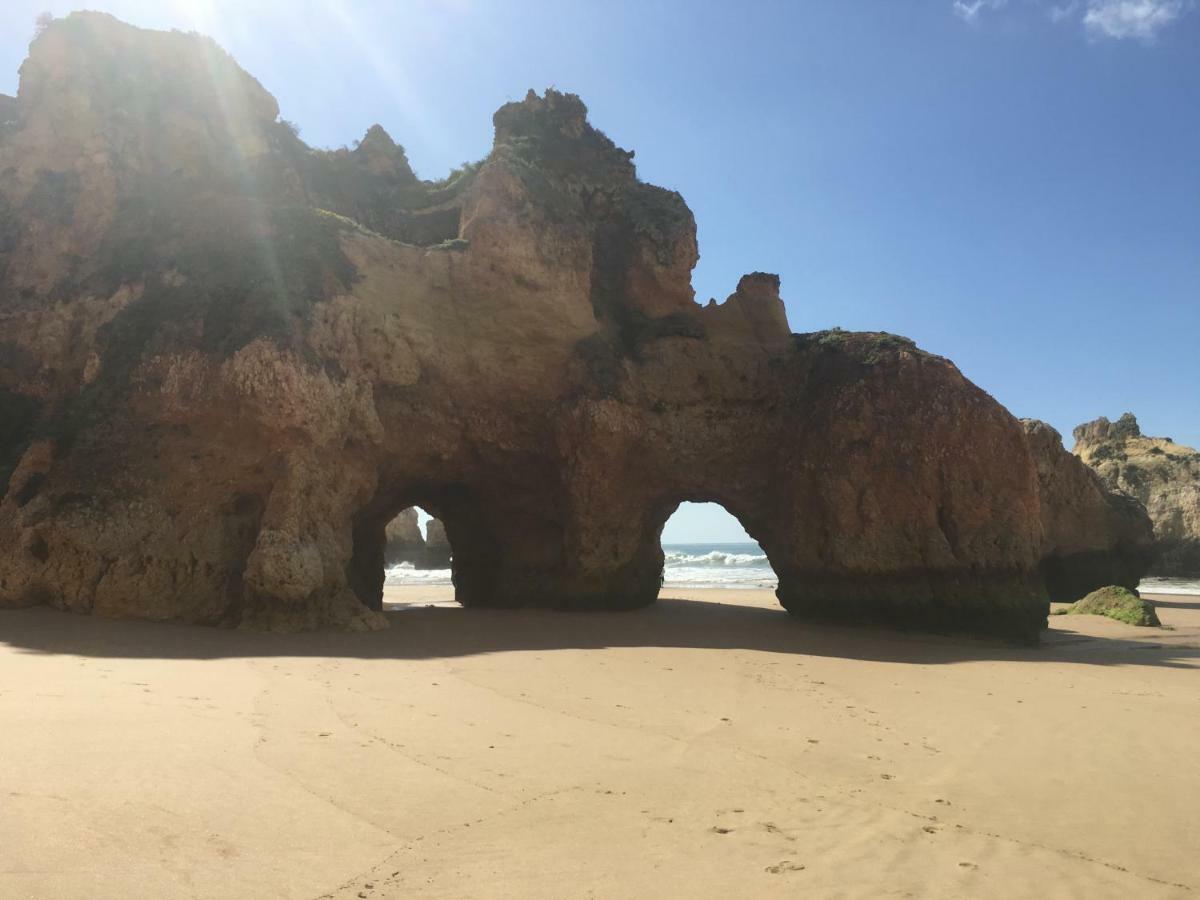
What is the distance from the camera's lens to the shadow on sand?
8.18 meters

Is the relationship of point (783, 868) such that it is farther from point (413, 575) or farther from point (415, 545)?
point (415, 545)

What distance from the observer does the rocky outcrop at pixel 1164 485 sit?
128 ft

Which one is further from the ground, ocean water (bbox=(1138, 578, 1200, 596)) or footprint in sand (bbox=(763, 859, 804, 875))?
footprint in sand (bbox=(763, 859, 804, 875))

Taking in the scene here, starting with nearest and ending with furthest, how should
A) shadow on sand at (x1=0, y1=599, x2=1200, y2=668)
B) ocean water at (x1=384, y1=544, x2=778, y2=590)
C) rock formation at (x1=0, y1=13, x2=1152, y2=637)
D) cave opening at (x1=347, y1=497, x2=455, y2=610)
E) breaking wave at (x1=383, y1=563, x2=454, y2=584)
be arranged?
1. shadow on sand at (x1=0, y1=599, x2=1200, y2=668)
2. rock formation at (x1=0, y1=13, x2=1152, y2=637)
3. cave opening at (x1=347, y1=497, x2=455, y2=610)
4. breaking wave at (x1=383, y1=563, x2=454, y2=584)
5. ocean water at (x1=384, y1=544, x2=778, y2=590)

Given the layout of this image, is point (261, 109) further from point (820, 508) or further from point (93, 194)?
point (820, 508)

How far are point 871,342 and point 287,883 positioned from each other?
45.9 feet

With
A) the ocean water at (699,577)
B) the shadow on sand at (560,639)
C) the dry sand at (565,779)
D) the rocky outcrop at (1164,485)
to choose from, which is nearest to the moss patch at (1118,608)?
the shadow on sand at (560,639)

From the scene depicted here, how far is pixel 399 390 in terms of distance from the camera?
1337cm

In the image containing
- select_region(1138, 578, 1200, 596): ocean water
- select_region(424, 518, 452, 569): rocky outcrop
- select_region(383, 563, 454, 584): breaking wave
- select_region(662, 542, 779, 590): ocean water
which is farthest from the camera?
select_region(424, 518, 452, 569): rocky outcrop

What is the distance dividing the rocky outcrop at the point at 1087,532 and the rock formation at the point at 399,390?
14.2m

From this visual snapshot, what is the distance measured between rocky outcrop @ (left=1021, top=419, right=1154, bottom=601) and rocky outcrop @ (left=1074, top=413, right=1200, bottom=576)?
12.2 metres

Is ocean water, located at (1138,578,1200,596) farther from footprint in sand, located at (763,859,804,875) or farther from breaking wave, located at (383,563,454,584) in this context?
footprint in sand, located at (763,859,804,875)

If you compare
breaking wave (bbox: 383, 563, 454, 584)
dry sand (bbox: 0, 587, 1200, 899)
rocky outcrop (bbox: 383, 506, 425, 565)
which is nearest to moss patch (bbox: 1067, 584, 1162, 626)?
dry sand (bbox: 0, 587, 1200, 899)

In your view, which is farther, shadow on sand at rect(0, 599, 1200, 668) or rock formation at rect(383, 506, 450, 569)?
rock formation at rect(383, 506, 450, 569)
